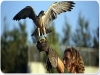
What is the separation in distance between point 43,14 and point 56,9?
0.45ft

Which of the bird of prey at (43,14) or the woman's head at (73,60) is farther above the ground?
the bird of prey at (43,14)

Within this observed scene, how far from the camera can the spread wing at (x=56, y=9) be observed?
8.73ft

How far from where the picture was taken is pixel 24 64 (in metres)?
6.02

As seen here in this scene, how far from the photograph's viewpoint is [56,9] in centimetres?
269

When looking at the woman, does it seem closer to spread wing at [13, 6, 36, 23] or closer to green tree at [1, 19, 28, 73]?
spread wing at [13, 6, 36, 23]

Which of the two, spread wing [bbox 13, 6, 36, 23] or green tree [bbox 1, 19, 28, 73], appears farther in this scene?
green tree [bbox 1, 19, 28, 73]

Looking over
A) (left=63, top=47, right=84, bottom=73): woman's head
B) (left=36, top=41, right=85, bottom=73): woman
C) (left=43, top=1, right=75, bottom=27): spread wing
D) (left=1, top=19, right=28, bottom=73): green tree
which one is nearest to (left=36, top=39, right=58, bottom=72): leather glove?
(left=36, top=41, right=85, bottom=73): woman

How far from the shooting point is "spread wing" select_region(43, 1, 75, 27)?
266 centimetres

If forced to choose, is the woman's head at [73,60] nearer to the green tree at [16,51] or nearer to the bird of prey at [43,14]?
the bird of prey at [43,14]

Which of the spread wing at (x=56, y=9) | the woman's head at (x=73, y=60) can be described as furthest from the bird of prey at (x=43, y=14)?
the woman's head at (x=73, y=60)

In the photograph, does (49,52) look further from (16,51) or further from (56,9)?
(16,51)

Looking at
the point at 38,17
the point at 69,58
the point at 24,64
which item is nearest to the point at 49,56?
the point at 69,58

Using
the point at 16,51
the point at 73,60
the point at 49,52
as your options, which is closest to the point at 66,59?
the point at 73,60

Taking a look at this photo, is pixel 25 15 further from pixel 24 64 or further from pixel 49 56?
pixel 24 64
